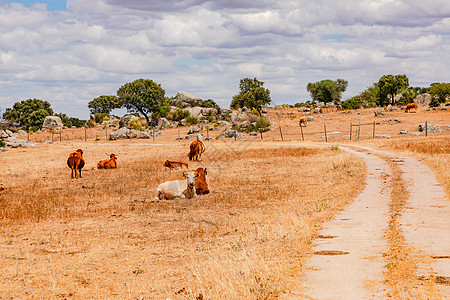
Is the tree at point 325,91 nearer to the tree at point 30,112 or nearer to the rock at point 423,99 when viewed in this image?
the rock at point 423,99

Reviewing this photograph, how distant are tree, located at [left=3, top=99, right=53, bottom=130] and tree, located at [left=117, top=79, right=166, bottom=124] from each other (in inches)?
1053

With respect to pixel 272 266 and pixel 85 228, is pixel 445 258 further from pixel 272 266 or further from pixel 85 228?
pixel 85 228

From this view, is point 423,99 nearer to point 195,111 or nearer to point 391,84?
point 391,84

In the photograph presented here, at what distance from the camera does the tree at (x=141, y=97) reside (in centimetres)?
10438

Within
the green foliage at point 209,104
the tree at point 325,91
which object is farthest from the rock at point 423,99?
the green foliage at point 209,104

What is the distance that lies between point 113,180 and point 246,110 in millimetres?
78576

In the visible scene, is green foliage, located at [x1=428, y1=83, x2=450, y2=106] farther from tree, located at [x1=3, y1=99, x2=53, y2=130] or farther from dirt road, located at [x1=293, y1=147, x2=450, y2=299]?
tree, located at [x1=3, y1=99, x2=53, y2=130]

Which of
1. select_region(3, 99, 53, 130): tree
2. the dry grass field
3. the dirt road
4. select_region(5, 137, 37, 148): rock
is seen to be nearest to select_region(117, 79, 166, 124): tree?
select_region(3, 99, 53, 130): tree

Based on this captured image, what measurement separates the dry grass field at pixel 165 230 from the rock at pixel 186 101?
80125 mm

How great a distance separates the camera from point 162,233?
14.0 meters

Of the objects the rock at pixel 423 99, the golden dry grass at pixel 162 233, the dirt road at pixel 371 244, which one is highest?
the rock at pixel 423 99

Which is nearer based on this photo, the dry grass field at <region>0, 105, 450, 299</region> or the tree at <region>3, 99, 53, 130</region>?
the dry grass field at <region>0, 105, 450, 299</region>

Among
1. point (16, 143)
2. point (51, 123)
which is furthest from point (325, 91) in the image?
point (16, 143)

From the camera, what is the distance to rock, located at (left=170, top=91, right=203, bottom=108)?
111m
